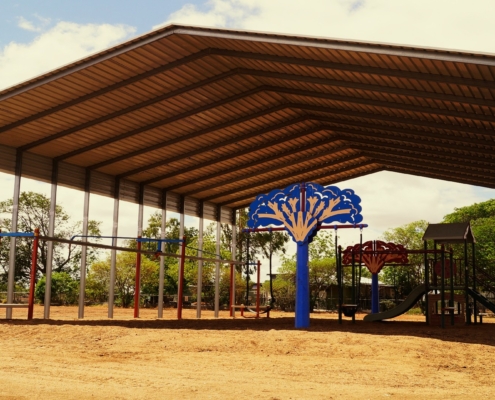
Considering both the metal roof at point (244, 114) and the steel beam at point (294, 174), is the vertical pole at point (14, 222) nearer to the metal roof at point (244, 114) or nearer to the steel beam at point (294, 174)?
the metal roof at point (244, 114)

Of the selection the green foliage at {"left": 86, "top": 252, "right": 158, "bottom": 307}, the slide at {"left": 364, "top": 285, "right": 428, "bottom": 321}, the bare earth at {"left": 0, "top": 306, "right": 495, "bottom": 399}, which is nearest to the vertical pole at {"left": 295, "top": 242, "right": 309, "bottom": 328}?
the bare earth at {"left": 0, "top": 306, "right": 495, "bottom": 399}

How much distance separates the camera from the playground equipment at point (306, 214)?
17078 mm

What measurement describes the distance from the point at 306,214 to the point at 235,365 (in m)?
8.04

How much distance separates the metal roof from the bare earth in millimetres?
5461

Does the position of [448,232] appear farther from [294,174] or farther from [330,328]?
[294,174]

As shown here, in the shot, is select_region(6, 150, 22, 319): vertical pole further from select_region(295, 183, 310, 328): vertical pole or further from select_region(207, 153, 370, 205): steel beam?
select_region(207, 153, 370, 205): steel beam

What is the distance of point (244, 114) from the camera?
20.7m

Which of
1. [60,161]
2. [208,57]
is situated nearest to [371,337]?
[208,57]

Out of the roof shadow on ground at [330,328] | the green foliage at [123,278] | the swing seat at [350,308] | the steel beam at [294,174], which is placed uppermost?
the steel beam at [294,174]

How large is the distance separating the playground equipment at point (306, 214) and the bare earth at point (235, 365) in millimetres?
3746

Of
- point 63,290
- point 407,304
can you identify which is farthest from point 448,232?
point 63,290

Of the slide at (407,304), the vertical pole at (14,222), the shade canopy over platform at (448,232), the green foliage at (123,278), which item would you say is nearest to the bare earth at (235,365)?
the vertical pole at (14,222)

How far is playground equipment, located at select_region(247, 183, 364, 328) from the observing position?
1708 cm

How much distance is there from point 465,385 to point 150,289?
131 feet
